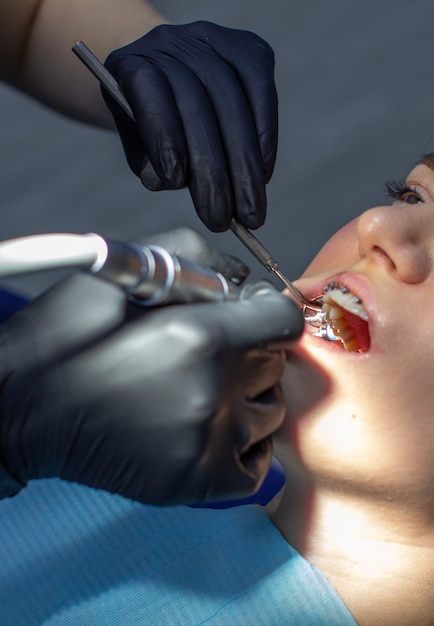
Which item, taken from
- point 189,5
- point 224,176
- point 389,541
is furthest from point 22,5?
point 389,541

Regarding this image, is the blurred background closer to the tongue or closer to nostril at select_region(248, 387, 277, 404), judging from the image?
the tongue

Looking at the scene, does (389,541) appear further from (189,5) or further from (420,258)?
(189,5)

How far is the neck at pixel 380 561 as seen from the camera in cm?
102

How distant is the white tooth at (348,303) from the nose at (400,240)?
0.05m

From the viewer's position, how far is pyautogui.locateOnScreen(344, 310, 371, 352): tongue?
3.61 feet

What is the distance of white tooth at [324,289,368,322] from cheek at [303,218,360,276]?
0.07m

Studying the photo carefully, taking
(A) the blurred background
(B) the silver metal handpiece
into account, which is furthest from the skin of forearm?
(B) the silver metal handpiece

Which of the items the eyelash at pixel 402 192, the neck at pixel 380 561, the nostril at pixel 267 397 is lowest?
the neck at pixel 380 561

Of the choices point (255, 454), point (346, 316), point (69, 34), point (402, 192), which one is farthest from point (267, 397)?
point (69, 34)

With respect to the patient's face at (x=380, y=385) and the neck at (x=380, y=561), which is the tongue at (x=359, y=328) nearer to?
the patient's face at (x=380, y=385)

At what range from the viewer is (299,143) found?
2191mm

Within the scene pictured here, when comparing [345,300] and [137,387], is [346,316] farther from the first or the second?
[137,387]

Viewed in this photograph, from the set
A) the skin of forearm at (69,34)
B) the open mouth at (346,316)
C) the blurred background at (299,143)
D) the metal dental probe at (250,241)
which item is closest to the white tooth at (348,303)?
the open mouth at (346,316)

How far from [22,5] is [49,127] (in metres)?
0.75
